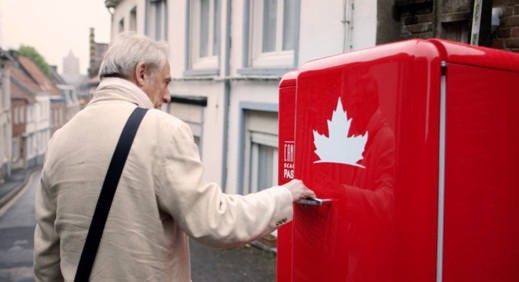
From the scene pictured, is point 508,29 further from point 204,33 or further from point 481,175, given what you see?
point 204,33

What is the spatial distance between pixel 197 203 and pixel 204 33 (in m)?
8.01

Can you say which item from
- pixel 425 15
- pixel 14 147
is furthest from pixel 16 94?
pixel 425 15

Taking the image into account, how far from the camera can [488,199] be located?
6.28 ft

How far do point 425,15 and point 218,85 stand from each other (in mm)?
4543

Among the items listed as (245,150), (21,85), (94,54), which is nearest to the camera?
(245,150)

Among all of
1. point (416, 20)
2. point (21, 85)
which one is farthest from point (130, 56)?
point (21, 85)

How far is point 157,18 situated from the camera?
38.9 feet

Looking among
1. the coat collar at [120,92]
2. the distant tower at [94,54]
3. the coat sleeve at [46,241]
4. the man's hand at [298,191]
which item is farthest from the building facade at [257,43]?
the distant tower at [94,54]

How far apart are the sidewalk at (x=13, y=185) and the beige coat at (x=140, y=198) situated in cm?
2002

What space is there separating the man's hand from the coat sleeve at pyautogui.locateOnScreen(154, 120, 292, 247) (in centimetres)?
17

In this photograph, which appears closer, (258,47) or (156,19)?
(258,47)

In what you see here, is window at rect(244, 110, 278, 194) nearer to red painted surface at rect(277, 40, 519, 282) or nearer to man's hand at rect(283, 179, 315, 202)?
man's hand at rect(283, 179, 315, 202)

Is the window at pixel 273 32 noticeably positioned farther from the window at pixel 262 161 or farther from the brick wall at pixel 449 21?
the brick wall at pixel 449 21

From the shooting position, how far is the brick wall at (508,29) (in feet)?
11.4
